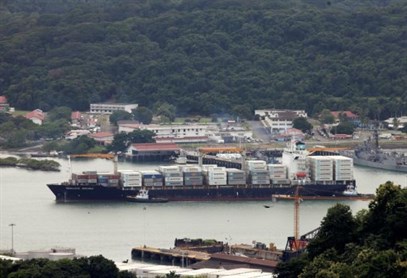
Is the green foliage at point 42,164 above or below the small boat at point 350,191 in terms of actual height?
above

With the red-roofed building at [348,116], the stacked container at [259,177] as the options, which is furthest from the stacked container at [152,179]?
the red-roofed building at [348,116]

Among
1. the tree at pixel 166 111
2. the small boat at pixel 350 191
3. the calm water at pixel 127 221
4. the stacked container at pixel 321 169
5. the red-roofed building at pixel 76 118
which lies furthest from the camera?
the tree at pixel 166 111

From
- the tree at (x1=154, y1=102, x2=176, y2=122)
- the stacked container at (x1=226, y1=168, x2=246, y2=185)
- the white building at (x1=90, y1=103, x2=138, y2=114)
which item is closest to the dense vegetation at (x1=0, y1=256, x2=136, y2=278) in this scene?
the stacked container at (x1=226, y1=168, x2=246, y2=185)

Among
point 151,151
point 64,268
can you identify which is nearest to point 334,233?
point 64,268

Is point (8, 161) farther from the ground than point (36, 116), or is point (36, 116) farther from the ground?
Result: point (36, 116)

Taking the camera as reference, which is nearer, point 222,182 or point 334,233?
point 334,233

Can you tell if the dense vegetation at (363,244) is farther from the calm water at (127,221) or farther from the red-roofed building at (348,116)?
the red-roofed building at (348,116)

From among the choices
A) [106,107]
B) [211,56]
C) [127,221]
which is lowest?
[127,221]

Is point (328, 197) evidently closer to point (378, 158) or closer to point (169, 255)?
point (378, 158)

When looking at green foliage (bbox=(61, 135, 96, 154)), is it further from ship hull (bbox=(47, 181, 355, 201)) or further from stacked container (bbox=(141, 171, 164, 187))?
ship hull (bbox=(47, 181, 355, 201))
